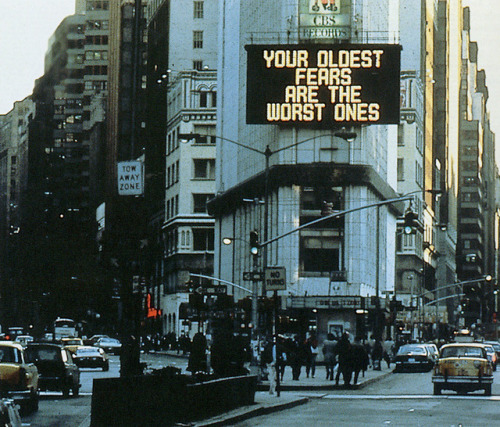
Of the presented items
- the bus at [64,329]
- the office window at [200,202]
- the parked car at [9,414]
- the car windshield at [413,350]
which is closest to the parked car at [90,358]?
the car windshield at [413,350]

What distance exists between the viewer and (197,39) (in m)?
145

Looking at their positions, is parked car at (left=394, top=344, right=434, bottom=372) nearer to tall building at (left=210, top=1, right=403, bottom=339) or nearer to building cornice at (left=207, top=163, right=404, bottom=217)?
tall building at (left=210, top=1, right=403, bottom=339)

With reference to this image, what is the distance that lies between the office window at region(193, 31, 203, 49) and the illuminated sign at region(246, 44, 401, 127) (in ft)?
182

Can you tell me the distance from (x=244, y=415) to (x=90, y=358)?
38361mm

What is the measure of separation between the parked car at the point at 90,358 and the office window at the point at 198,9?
82635 mm

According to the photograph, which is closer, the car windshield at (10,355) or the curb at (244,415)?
the curb at (244,415)

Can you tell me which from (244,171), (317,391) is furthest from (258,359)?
(244,171)

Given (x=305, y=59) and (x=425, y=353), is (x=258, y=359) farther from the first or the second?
(x=305, y=59)

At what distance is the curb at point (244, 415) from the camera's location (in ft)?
83.3

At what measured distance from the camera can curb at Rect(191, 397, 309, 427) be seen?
25403 millimetres

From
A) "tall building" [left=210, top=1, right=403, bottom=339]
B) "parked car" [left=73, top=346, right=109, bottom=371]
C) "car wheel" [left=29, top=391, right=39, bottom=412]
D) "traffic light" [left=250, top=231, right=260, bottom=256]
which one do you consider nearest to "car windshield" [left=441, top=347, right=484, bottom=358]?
"traffic light" [left=250, top=231, right=260, bottom=256]

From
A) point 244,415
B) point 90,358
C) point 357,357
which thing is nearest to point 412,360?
point 90,358

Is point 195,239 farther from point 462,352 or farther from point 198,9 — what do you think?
point 462,352

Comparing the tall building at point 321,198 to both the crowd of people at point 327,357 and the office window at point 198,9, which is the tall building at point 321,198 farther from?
the office window at point 198,9
